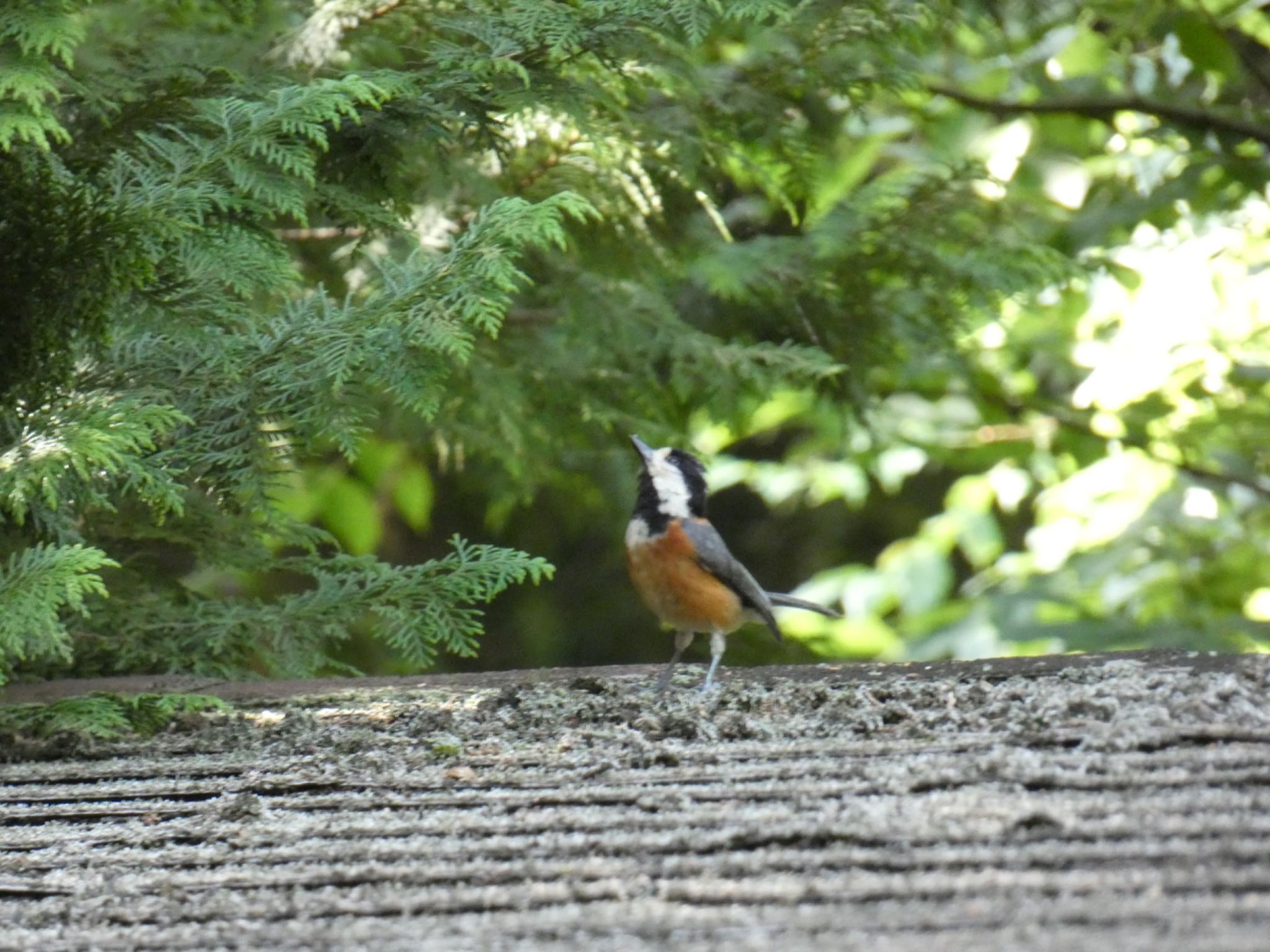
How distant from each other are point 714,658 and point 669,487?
0.66 m

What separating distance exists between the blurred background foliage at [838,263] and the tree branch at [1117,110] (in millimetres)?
19

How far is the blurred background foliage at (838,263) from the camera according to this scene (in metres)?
4.68

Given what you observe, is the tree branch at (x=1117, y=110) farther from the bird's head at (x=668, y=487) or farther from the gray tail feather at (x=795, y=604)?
the bird's head at (x=668, y=487)

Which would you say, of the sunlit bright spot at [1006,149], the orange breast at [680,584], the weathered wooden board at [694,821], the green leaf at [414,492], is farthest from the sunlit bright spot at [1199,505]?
the green leaf at [414,492]

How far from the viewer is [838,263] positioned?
6.15 m

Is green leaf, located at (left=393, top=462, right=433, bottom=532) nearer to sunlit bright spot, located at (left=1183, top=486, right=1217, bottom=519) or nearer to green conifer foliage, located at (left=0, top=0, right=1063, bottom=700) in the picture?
green conifer foliage, located at (left=0, top=0, right=1063, bottom=700)

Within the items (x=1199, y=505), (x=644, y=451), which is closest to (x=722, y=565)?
(x=644, y=451)

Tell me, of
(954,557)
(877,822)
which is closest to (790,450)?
(954,557)

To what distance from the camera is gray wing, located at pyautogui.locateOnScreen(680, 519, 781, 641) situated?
4547mm

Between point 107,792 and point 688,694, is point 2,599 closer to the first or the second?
point 107,792

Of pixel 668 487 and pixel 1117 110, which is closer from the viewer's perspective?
pixel 668 487

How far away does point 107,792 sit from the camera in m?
3.23

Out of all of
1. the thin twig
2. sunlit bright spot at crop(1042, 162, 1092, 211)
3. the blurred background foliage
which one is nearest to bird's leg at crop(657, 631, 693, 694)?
the blurred background foliage

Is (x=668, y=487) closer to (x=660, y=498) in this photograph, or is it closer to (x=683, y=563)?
(x=660, y=498)
